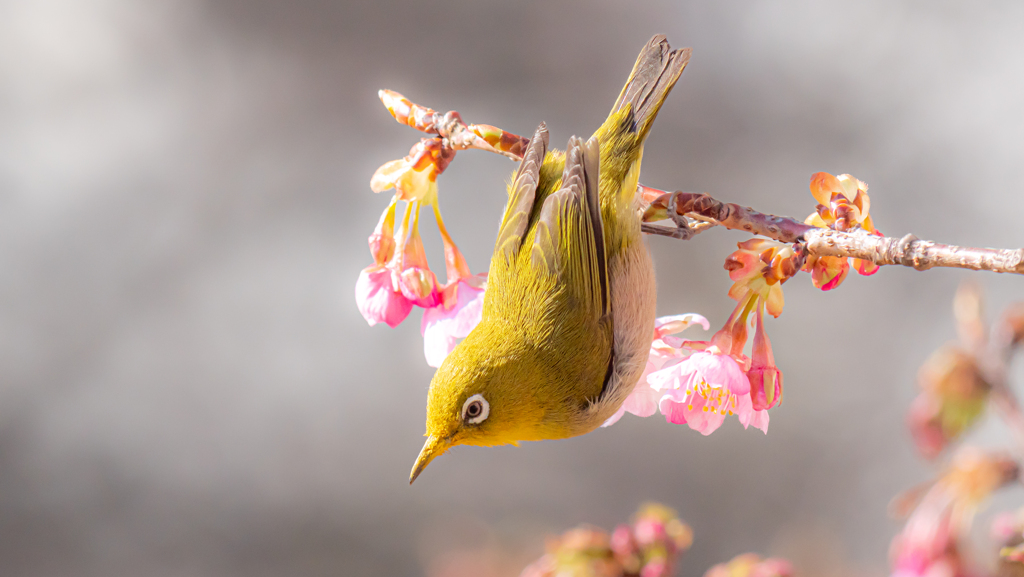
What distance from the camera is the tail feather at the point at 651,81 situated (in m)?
0.54

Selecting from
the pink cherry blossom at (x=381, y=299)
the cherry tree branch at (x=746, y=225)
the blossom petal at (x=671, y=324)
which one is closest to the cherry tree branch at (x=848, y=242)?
the cherry tree branch at (x=746, y=225)

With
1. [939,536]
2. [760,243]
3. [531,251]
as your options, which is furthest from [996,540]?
[531,251]

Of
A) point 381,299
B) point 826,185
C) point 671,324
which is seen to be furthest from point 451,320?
point 826,185

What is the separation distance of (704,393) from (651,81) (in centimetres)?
25

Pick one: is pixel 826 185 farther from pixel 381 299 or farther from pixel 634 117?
pixel 381 299

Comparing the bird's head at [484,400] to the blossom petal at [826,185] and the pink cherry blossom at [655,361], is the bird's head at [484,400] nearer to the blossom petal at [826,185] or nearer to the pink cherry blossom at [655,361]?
the pink cherry blossom at [655,361]

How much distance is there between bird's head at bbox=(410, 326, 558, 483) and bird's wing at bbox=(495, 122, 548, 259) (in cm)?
8

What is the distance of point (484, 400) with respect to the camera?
43 centimetres

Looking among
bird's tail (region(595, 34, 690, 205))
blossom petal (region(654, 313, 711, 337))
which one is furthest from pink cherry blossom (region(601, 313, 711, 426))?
bird's tail (region(595, 34, 690, 205))

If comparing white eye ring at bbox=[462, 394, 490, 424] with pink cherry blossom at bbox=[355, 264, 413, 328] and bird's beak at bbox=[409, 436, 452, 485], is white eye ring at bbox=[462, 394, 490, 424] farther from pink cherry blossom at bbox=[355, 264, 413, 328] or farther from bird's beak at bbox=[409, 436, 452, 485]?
pink cherry blossom at bbox=[355, 264, 413, 328]

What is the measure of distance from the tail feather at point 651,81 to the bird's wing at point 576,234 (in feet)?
0.28

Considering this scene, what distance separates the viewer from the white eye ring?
423 mm

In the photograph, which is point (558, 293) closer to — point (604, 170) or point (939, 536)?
point (604, 170)

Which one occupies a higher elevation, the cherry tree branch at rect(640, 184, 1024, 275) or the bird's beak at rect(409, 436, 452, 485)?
the cherry tree branch at rect(640, 184, 1024, 275)
